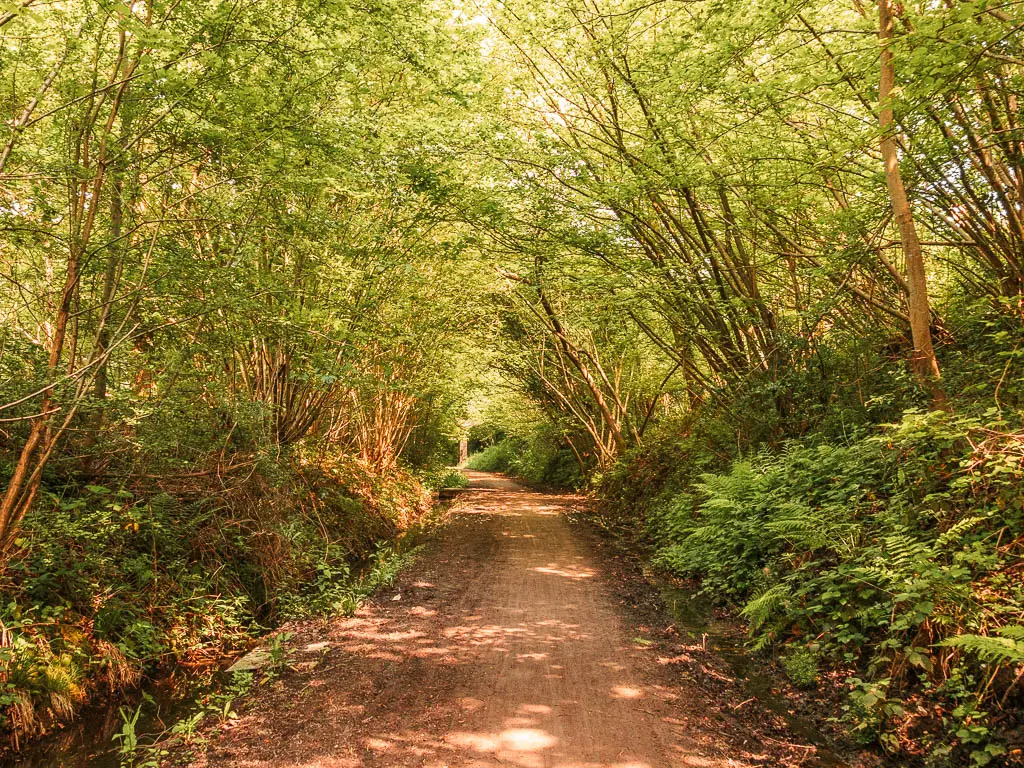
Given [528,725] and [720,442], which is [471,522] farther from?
[528,725]

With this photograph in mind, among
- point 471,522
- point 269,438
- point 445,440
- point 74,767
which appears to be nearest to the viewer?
point 74,767

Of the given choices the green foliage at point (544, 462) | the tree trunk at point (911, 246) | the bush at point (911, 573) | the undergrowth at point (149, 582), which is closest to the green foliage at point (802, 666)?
the bush at point (911, 573)

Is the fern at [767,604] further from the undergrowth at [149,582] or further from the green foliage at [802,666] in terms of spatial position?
the undergrowth at [149,582]

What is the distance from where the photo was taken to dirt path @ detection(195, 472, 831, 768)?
3.55m

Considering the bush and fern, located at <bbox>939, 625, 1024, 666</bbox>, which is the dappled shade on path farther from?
fern, located at <bbox>939, 625, 1024, 666</bbox>

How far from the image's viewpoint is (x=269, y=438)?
8.34m

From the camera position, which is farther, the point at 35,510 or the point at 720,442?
the point at 720,442

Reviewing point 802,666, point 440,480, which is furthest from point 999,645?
point 440,480

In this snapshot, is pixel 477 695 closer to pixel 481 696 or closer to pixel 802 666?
pixel 481 696

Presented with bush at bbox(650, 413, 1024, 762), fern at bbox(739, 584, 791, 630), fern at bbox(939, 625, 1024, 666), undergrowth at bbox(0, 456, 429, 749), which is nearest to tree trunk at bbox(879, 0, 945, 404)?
bush at bbox(650, 413, 1024, 762)

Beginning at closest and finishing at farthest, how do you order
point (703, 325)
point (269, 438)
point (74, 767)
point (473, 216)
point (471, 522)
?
point (74, 767), point (269, 438), point (473, 216), point (703, 325), point (471, 522)

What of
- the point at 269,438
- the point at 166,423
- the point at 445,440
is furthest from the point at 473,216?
the point at 445,440

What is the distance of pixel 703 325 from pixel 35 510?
30.4 feet

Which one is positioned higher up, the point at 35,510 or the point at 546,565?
the point at 35,510
